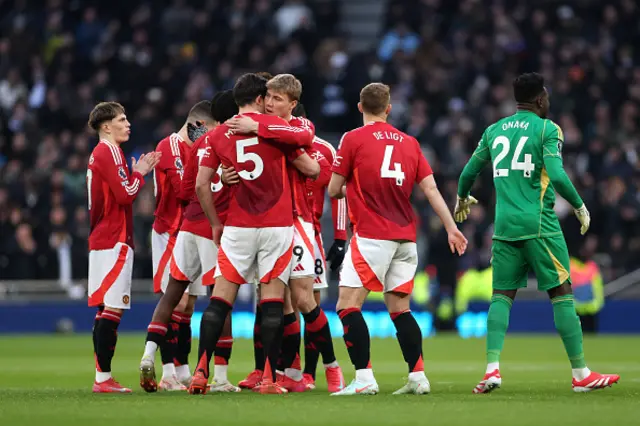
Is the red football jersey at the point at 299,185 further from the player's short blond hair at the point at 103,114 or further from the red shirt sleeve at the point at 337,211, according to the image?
the player's short blond hair at the point at 103,114

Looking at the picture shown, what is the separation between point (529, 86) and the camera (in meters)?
9.94

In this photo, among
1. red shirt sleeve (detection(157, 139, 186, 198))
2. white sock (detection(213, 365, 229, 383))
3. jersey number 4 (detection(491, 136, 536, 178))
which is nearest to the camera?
jersey number 4 (detection(491, 136, 536, 178))

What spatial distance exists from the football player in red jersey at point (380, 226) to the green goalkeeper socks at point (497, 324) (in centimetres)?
51

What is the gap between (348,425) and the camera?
7.29 m

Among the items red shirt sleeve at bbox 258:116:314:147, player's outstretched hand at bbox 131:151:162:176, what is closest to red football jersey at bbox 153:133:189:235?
player's outstretched hand at bbox 131:151:162:176

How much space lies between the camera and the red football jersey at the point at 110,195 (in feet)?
34.3

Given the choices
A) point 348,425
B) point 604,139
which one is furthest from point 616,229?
point 348,425

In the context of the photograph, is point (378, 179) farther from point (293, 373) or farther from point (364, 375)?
point (293, 373)

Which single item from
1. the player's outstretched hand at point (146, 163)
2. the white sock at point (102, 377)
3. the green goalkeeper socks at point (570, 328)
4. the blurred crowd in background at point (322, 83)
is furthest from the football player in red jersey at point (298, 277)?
the blurred crowd in background at point (322, 83)

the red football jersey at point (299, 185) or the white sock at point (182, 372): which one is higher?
the red football jersey at point (299, 185)

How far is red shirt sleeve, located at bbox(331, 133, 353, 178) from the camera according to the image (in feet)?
31.9

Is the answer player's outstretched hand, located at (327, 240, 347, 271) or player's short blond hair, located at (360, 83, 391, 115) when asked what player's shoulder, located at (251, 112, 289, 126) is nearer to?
player's short blond hair, located at (360, 83, 391, 115)

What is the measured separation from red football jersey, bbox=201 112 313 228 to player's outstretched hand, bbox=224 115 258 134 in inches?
1.7

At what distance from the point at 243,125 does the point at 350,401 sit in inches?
87.3
